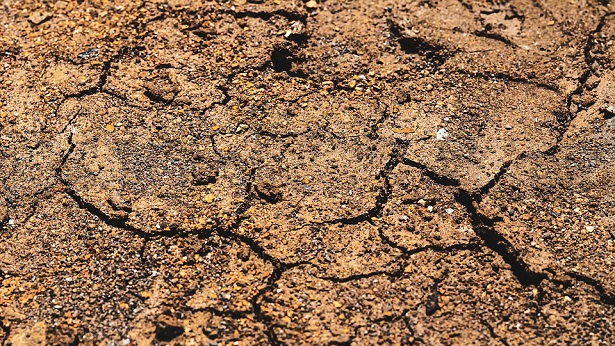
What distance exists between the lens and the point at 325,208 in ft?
9.56

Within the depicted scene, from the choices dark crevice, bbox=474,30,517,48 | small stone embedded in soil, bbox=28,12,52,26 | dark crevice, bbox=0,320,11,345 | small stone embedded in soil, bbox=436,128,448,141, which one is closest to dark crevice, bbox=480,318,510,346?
small stone embedded in soil, bbox=436,128,448,141

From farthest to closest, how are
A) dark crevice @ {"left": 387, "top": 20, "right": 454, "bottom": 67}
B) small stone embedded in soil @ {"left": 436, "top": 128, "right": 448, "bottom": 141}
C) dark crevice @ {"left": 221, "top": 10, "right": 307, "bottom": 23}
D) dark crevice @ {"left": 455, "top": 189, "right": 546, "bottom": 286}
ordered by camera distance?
dark crevice @ {"left": 221, "top": 10, "right": 307, "bottom": 23}, dark crevice @ {"left": 387, "top": 20, "right": 454, "bottom": 67}, small stone embedded in soil @ {"left": 436, "top": 128, "right": 448, "bottom": 141}, dark crevice @ {"left": 455, "top": 189, "right": 546, "bottom": 286}

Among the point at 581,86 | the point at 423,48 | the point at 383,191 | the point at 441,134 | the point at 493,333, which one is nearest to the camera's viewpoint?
the point at 493,333

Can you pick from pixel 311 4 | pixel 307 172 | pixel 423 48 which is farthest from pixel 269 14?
pixel 307 172

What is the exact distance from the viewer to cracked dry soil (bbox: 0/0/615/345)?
8.68ft

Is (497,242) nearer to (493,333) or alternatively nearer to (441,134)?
(493,333)

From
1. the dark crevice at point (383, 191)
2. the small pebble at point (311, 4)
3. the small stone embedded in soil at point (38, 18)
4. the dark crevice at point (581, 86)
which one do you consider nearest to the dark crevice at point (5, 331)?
the dark crevice at point (383, 191)

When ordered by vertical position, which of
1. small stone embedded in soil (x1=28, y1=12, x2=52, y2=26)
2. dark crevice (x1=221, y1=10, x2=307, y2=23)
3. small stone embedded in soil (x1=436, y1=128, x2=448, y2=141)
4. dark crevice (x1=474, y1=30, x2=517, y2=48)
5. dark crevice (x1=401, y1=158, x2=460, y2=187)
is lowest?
dark crevice (x1=401, y1=158, x2=460, y2=187)

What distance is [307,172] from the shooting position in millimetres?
3037

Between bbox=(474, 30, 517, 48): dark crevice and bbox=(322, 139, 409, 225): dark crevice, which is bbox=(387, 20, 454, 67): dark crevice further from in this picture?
bbox=(322, 139, 409, 225): dark crevice

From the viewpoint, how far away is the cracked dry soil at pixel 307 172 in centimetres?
264

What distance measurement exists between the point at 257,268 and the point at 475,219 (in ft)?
2.99

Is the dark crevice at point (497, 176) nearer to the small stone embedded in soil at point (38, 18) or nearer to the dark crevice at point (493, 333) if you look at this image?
the dark crevice at point (493, 333)

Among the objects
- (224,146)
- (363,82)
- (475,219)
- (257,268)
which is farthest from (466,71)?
(257,268)
